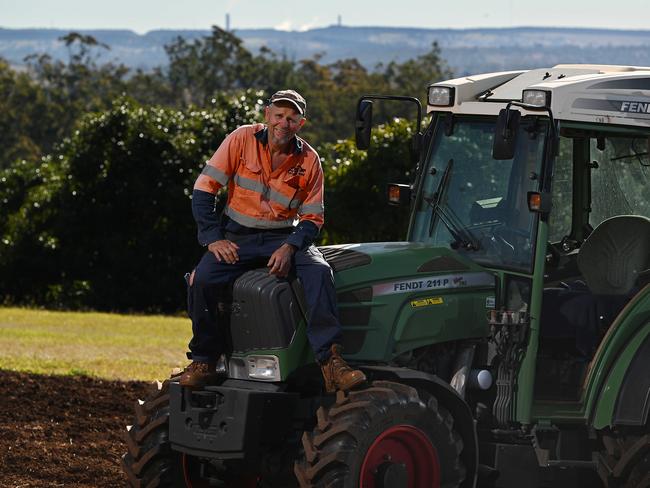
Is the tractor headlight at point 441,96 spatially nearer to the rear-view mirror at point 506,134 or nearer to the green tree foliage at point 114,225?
the rear-view mirror at point 506,134

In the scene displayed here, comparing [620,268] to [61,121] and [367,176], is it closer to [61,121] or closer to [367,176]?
[367,176]

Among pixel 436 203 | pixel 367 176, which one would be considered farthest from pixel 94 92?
pixel 436 203

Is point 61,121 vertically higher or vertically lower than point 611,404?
lower

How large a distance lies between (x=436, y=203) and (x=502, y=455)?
1411 mm

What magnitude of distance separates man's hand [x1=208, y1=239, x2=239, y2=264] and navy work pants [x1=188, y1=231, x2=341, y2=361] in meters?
0.04

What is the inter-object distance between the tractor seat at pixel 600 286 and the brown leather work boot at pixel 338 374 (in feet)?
4.62

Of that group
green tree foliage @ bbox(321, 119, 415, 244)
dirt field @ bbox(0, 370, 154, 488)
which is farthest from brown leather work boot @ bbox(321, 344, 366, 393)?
green tree foliage @ bbox(321, 119, 415, 244)

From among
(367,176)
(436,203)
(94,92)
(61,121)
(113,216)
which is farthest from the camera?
(94,92)

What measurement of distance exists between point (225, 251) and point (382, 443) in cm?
118

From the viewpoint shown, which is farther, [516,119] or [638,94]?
[638,94]

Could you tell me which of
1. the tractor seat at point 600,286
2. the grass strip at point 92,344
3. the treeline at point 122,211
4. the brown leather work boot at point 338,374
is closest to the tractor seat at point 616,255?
the tractor seat at point 600,286

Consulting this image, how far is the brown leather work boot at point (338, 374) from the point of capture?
626cm

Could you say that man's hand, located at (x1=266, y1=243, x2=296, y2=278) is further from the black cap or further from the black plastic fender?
the black plastic fender

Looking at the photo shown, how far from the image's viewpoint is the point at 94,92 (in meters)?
78.6
